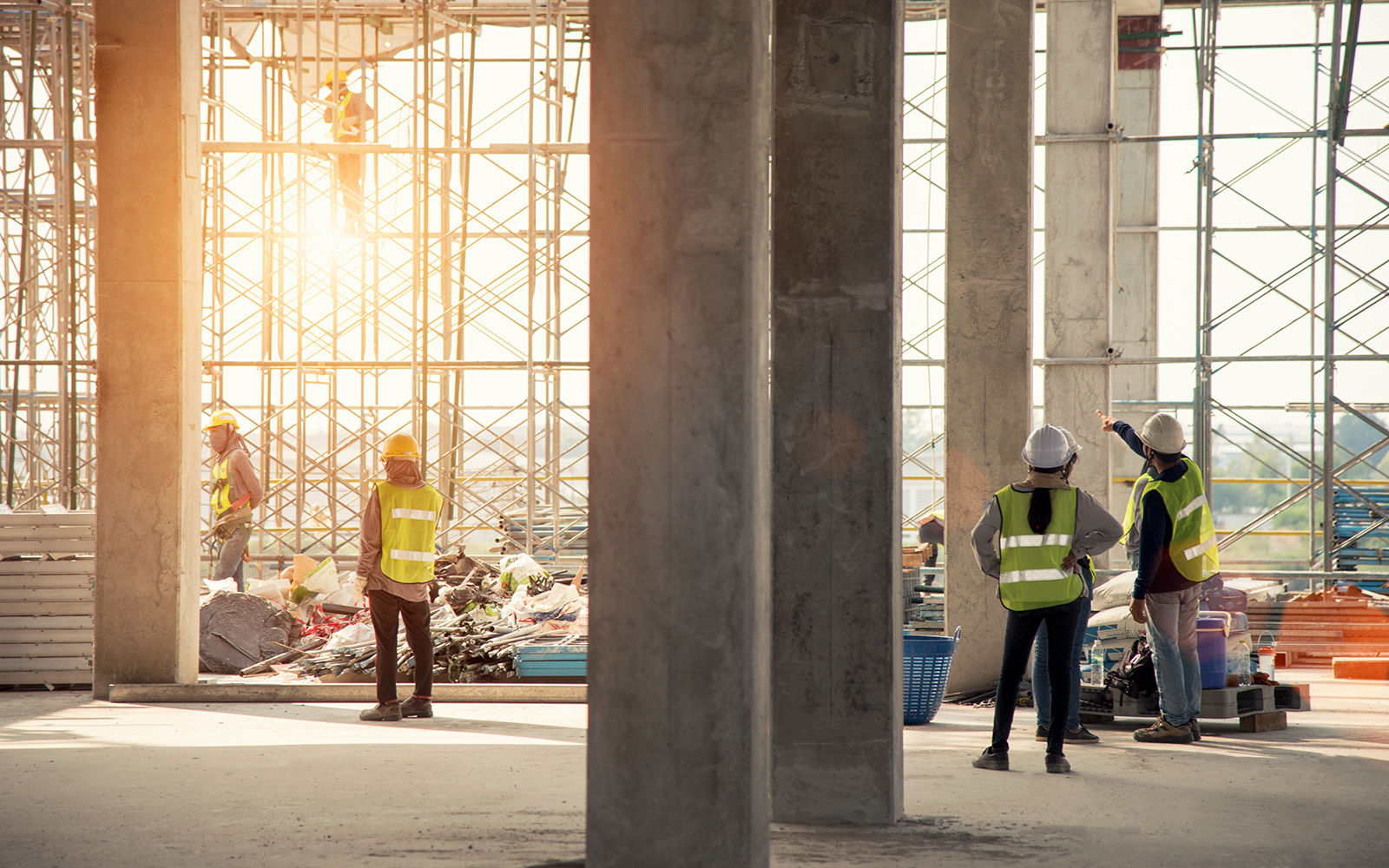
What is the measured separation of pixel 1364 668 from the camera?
38.4 feet

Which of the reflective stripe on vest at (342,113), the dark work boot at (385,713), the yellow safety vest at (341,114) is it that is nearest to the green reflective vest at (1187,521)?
the dark work boot at (385,713)

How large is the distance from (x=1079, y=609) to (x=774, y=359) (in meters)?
2.58

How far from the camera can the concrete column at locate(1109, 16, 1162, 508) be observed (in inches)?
810

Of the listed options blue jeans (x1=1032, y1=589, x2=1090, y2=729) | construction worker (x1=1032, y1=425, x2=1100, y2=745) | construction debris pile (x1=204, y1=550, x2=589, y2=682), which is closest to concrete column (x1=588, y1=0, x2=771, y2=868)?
construction worker (x1=1032, y1=425, x2=1100, y2=745)

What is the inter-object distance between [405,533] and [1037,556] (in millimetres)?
4208

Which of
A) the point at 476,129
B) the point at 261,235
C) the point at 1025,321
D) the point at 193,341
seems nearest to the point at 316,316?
the point at 261,235

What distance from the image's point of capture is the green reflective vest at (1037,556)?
681 centimetres

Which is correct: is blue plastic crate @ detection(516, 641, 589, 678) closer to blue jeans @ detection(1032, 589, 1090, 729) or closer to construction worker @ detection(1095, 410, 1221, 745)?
blue jeans @ detection(1032, 589, 1090, 729)

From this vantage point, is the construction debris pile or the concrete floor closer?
the concrete floor

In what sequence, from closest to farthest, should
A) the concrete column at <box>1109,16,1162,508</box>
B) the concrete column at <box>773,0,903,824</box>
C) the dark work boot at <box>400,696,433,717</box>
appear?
1. the concrete column at <box>773,0,903,824</box>
2. the dark work boot at <box>400,696,433,717</box>
3. the concrete column at <box>1109,16,1162,508</box>

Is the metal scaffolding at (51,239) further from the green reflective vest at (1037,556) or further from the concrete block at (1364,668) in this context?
the concrete block at (1364,668)

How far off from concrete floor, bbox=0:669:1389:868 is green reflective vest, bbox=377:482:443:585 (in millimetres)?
1050

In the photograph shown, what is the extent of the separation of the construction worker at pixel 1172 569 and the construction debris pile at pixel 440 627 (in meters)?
4.25

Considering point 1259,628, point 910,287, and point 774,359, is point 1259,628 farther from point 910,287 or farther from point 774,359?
point 774,359
